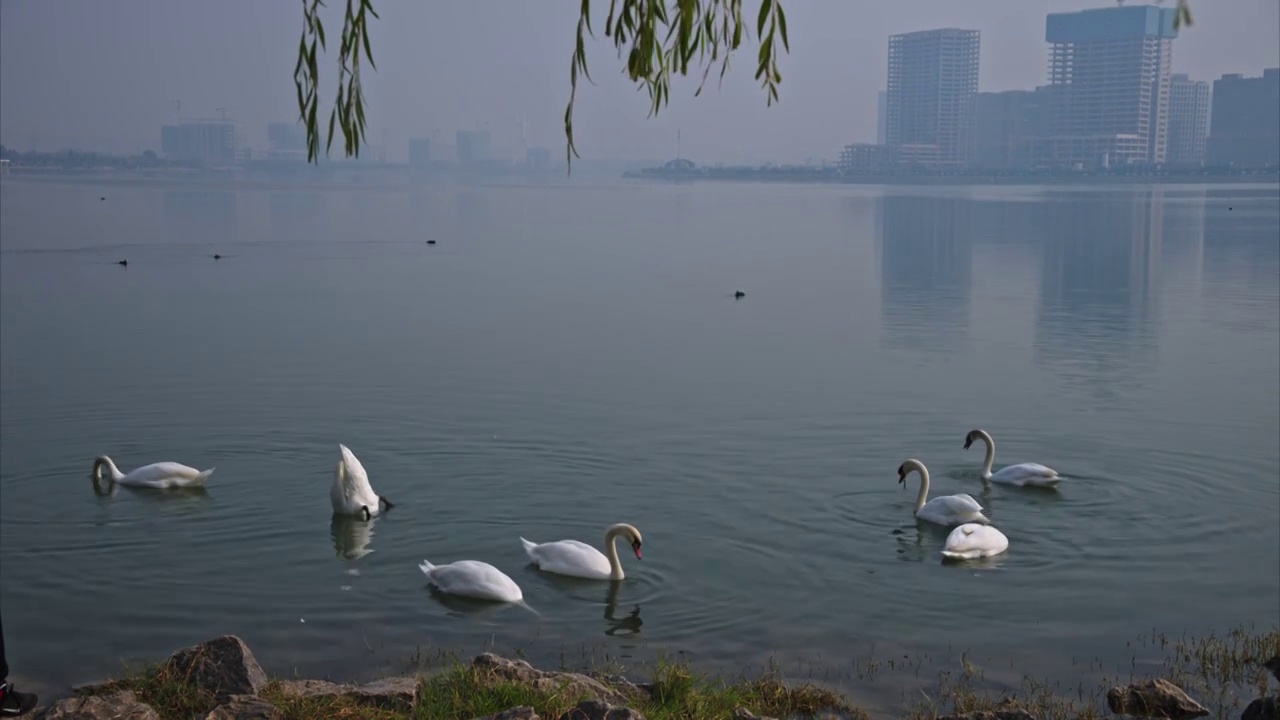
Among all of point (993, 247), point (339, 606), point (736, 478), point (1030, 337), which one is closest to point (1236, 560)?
point (736, 478)

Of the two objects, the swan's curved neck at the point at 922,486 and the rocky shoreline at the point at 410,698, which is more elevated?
the rocky shoreline at the point at 410,698

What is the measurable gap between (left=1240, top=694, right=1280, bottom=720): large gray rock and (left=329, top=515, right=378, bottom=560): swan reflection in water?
24.5 feet

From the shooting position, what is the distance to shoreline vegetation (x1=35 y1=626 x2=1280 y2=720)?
7.87 m

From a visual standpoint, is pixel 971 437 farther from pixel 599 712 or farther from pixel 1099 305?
pixel 1099 305

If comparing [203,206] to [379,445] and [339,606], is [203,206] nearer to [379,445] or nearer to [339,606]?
[379,445]

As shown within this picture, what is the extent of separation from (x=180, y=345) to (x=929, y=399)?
1311cm

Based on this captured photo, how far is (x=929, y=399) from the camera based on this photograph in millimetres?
21172

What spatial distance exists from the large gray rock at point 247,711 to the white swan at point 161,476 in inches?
302

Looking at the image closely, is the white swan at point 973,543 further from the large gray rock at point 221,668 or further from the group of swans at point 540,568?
the large gray rock at point 221,668

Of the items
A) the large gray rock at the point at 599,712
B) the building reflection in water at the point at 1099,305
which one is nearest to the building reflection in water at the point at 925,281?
the building reflection in water at the point at 1099,305

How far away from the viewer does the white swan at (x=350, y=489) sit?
46.1 feet

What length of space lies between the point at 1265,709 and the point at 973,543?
191 inches

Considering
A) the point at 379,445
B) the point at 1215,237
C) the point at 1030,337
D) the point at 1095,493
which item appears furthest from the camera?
the point at 1215,237

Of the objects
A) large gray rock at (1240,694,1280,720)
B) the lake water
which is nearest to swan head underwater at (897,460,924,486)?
the lake water
